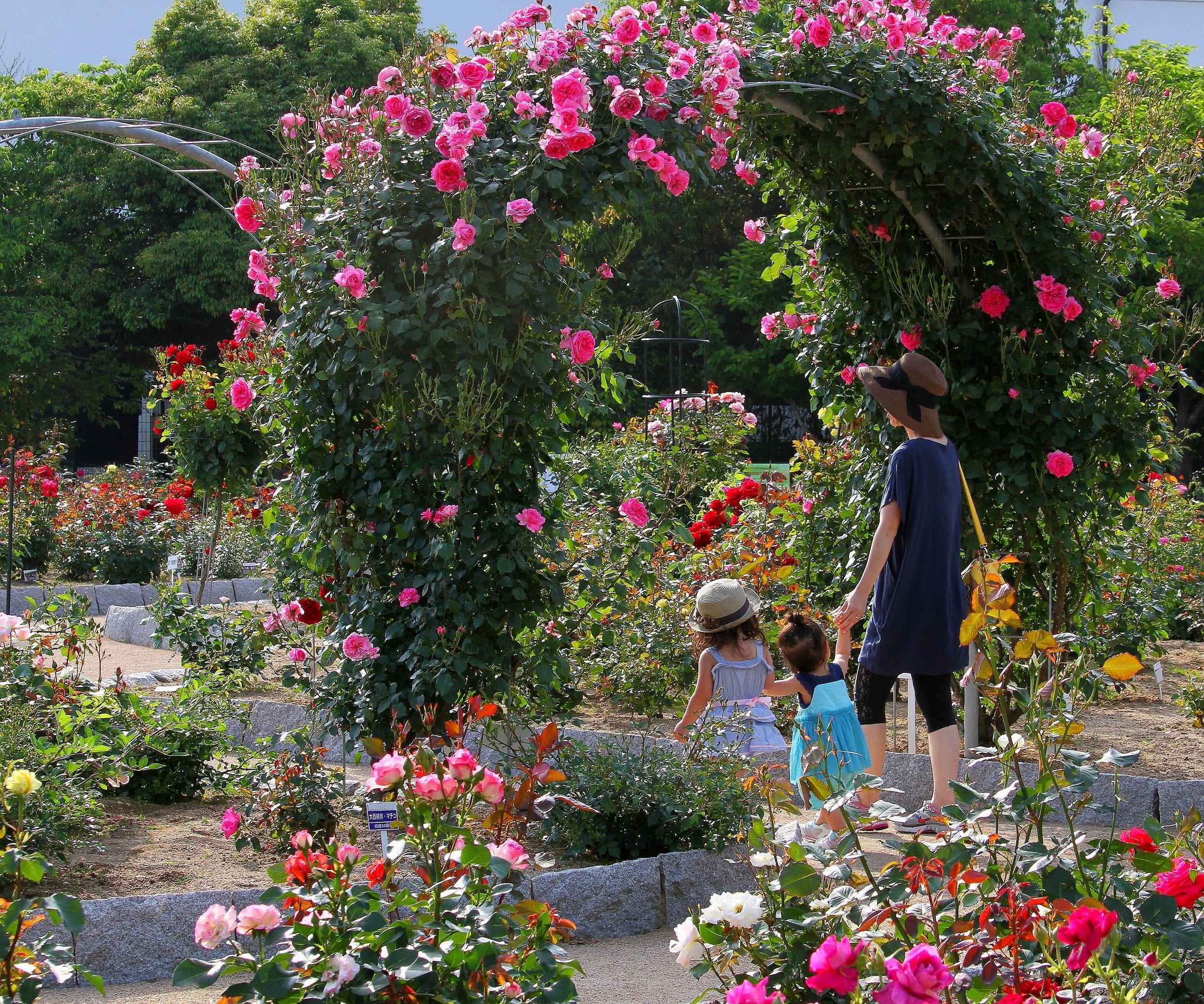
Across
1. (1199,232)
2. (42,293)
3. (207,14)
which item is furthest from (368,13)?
(1199,232)

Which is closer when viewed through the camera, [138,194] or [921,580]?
[921,580]

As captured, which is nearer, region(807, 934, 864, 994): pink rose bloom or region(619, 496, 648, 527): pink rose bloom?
region(807, 934, 864, 994): pink rose bloom

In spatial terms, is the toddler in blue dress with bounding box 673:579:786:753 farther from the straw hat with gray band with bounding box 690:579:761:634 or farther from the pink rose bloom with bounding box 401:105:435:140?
the pink rose bloom with bounding box 401:105:435:140

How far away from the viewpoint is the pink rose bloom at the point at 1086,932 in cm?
150

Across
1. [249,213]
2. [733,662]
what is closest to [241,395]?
[249,213]

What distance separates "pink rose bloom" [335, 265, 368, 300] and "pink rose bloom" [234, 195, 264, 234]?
27.2 inches

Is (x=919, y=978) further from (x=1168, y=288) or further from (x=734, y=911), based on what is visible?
(x=1168, y=288)

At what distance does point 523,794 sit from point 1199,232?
19073 millimetres

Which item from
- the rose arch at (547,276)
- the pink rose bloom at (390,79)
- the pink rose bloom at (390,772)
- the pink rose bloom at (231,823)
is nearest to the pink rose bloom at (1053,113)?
the rose arch at (547,276)

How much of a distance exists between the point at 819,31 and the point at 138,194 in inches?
824

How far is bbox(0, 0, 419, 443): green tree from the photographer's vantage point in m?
22.3

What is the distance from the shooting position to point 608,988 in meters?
2.90

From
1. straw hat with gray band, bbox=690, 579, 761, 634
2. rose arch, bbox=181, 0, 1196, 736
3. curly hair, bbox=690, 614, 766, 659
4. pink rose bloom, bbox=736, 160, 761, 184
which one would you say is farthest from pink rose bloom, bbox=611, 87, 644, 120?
curly hair, bbox=690, 614, 766, 659

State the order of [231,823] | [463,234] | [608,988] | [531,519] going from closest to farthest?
[608,988], [231,823], [463,234], [531,519]
